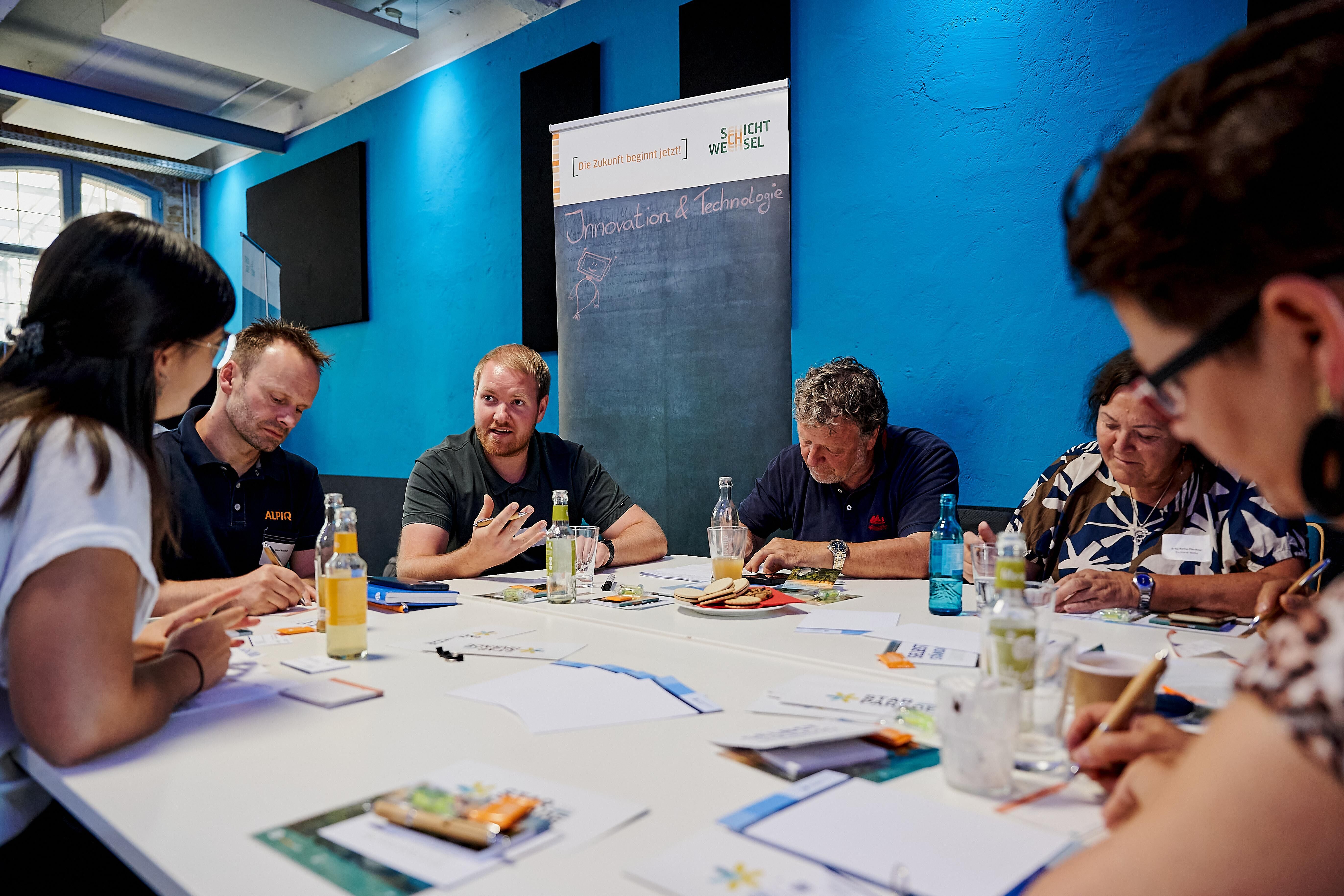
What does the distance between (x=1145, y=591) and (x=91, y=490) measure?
1.87m

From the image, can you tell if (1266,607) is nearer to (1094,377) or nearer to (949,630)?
(949,630)

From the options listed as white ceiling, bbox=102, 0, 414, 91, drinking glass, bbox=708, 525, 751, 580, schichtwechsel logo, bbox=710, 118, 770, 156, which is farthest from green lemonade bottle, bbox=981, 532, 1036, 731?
white ceiling, bbox=102, 0, 414, 91

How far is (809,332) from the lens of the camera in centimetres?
347

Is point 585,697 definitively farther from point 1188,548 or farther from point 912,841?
point 1188,548

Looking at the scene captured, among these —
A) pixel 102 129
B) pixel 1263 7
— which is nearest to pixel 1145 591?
pixel 1263 7

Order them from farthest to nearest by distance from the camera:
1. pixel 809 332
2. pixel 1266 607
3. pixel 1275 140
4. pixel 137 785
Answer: pixel 809 332
pixel 1266 607
pixel 137 785
pixel 1275 140

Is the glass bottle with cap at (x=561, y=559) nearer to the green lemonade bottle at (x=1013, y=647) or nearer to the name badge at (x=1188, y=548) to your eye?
the green lemonade bottle at (x=1013, y=647)

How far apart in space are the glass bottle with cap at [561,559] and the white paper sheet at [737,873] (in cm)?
127

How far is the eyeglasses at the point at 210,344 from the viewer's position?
120cm

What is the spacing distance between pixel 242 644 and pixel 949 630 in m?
1.31

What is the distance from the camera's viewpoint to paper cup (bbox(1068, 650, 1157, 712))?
1.02m

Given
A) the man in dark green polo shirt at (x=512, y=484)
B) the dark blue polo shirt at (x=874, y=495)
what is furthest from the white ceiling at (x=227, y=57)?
the dark blue polo shirt at (x=874, y=495)

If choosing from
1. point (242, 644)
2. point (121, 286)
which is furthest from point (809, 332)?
point (121, 286)

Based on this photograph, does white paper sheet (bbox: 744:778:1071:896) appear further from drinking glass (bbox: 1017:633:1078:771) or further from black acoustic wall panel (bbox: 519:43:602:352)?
black acoustic wall panel (bbox: 519:43:602:352)
